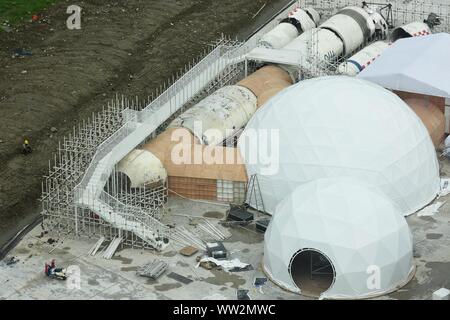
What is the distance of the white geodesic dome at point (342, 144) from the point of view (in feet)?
217

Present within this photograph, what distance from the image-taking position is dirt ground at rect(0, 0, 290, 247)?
74.2 m

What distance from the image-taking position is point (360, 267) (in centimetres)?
→ 5872

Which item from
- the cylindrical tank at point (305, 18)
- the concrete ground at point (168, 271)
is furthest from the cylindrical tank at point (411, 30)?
the concrete ground at point (168, 271)

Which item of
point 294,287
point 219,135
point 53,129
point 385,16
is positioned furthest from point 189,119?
point 385,16

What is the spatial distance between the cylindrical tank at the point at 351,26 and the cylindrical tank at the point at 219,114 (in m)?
12.5

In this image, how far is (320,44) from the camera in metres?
83.9

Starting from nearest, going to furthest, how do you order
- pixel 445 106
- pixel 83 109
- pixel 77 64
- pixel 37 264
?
pixel 37 264 < pixel 445 106 < pixel 83 109 < pixel 77 64

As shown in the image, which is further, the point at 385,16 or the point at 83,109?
the point at 385,16

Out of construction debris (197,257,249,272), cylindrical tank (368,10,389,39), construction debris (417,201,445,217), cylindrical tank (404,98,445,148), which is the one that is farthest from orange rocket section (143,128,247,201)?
cylindrical tank (368,10,389,39)

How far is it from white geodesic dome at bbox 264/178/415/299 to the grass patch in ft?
134

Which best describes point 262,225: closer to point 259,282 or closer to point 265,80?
point 259,282

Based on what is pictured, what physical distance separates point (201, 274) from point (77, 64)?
30074 millimetres

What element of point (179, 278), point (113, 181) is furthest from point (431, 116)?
point (179, 278)

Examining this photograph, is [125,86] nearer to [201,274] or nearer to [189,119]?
[189,119]
